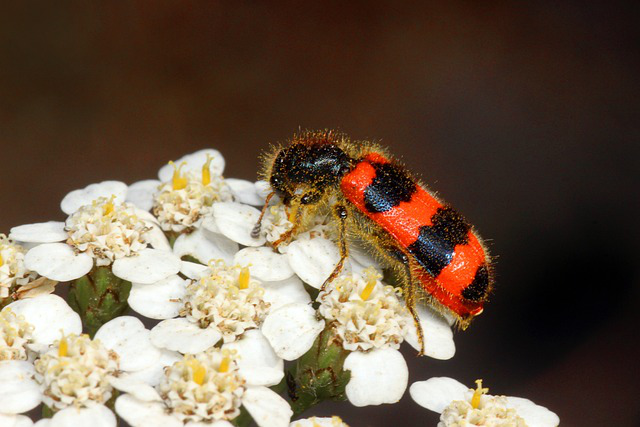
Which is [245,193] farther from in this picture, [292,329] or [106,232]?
[292,329]

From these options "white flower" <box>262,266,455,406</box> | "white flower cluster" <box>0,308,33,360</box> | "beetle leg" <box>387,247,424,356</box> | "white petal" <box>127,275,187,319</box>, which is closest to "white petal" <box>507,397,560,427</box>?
"white flower" <box>262,266,455,406</box>

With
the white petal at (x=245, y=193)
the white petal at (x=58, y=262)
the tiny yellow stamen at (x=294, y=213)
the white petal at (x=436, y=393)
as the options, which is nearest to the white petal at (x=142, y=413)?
the white petal at (x=58, y=262)

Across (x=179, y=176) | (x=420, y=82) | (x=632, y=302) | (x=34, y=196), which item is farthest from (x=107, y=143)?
(x=632, y=302)

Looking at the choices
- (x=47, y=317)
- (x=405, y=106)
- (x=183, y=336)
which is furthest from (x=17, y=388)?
(x=405, y=106)

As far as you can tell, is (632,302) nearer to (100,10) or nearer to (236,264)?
(236,264)

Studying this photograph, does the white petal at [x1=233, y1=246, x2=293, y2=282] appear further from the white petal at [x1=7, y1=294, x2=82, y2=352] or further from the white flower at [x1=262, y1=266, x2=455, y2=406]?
the white petal at [x1=7, y1=294, x2=82, y2=352]
